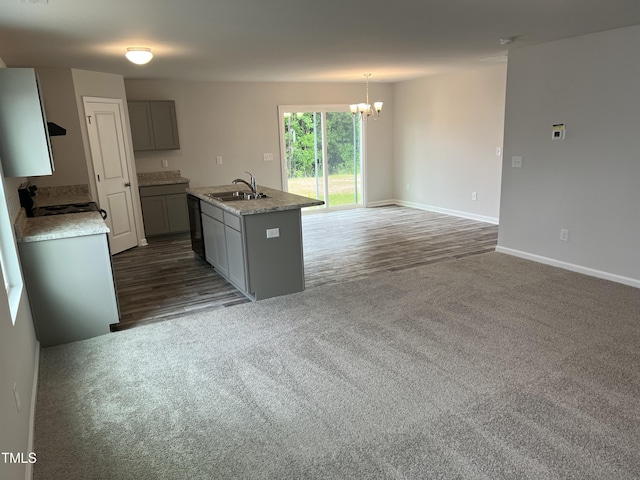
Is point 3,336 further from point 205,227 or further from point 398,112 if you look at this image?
point 398,112

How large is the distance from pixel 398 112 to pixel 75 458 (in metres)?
8.04

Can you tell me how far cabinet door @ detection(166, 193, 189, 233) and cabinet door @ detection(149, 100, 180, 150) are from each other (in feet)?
2.70

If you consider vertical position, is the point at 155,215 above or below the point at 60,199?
below

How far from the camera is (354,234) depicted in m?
6.83

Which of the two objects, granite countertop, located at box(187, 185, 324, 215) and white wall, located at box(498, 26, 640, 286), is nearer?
granite countertop, located at box(187, 185, 324, 215)

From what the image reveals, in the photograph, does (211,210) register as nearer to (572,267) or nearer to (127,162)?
(127,162)

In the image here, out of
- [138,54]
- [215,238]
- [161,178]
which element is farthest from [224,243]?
[161,178]

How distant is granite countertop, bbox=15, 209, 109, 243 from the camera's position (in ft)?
10.8

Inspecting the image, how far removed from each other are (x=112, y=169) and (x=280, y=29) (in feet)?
11.5

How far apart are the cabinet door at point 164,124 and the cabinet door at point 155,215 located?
33.5 inches

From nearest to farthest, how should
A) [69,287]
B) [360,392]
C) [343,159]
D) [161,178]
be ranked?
[360,392], [69,287], [161,178], [343,159]

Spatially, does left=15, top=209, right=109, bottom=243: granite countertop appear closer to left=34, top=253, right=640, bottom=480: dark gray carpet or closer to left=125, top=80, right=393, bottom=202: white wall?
left=34, top=253, right=640, bottom=480: dark gray carpet

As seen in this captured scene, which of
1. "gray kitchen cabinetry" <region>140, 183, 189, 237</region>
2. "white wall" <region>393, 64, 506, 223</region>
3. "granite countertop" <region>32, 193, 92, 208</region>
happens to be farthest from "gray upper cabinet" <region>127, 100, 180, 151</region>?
"white wall" <region>393, 64, 506, 223</region>

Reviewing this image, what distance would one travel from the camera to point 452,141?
25.2 feet
